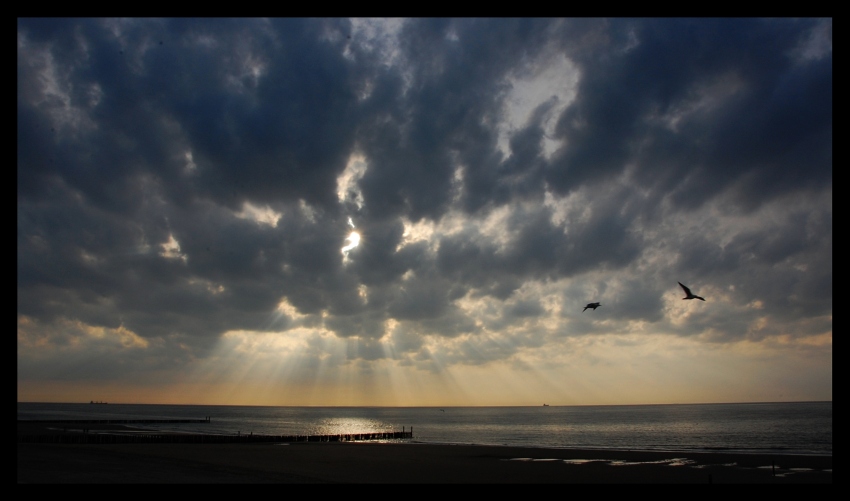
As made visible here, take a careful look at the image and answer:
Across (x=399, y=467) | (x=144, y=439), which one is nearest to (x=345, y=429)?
(x=144, y=439)

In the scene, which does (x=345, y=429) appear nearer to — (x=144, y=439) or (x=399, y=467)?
(x=144, y=439)

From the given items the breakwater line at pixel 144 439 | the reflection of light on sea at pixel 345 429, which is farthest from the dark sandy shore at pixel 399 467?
the reflection of light on sea at pixel 345 429

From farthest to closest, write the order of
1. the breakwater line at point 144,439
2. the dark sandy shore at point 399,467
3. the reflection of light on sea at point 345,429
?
the reflection of light on sea at point 345,429 < the breakwater line at point 144,439 < the dark sandy shore at point 399,467

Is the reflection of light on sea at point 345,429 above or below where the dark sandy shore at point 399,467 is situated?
below

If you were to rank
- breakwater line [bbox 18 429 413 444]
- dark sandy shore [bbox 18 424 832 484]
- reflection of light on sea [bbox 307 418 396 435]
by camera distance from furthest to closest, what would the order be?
reflection of light on sea [bbox 307 418 396 435] < breakwater line [bbox 18 429 413 444] < dark sandy shore [bbox 18 424 832 484]

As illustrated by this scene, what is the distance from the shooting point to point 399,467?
38.3 m

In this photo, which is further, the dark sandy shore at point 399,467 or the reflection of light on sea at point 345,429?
the reflection of light on sea at point 345,429

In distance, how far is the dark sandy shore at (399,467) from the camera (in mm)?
30547

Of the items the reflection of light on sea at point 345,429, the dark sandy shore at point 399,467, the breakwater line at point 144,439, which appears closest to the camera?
the dark sandy shore at point 399,467

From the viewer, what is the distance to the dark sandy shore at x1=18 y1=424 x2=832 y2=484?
100 feet

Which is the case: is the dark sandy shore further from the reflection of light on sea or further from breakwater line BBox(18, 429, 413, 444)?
the reflection of light on sea

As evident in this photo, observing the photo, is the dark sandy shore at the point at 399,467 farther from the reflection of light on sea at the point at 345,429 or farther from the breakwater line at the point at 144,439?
the reflection of light on sea at the point at 345,429

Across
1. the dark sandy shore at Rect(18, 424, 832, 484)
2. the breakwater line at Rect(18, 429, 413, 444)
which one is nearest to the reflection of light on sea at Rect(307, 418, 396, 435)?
A: the breakwater line at Rect(18, 429, 413, 444)
